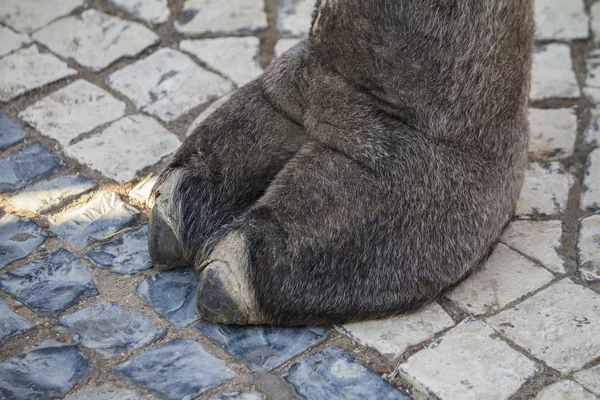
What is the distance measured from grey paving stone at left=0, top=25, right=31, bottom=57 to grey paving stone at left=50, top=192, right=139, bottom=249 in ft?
3.72

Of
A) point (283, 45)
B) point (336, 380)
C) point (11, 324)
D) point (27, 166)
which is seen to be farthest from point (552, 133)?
point (11, 324)

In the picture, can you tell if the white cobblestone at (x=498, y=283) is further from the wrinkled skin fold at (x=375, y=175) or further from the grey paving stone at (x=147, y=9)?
the grey paving stone at (x=147, y=9)

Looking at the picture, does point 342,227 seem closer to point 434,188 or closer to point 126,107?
point 434,188

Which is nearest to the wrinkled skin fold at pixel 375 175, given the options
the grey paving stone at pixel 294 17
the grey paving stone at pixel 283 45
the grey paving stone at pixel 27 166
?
the grey paving stone at pixel 27 166

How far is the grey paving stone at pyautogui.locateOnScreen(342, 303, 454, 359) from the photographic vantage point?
2463mm

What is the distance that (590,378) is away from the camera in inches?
92.2

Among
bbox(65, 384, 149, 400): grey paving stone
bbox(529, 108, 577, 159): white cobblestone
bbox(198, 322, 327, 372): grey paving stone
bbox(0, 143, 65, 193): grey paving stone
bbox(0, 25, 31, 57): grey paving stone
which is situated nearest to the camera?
bbox(65, 384, 149, 400): grey paving stone

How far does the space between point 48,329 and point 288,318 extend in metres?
0.70

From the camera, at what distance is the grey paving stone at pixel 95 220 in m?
2.88

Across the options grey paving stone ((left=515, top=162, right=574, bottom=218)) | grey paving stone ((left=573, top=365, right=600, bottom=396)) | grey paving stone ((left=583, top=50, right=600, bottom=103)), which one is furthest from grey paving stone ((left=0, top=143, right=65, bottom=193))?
grey paving stone ((left=583, top=50, right=600, bottom=103))

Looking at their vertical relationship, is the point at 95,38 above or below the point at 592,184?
above

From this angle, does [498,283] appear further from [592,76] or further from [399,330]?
[592,76]

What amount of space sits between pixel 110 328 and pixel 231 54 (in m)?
1.66

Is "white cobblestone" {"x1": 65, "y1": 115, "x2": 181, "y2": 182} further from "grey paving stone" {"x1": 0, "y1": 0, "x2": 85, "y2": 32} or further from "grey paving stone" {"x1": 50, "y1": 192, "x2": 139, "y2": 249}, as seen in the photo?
"grey paving stone" {"x1": 0, "y1": 0, "x2": 85, "y2": 32}
